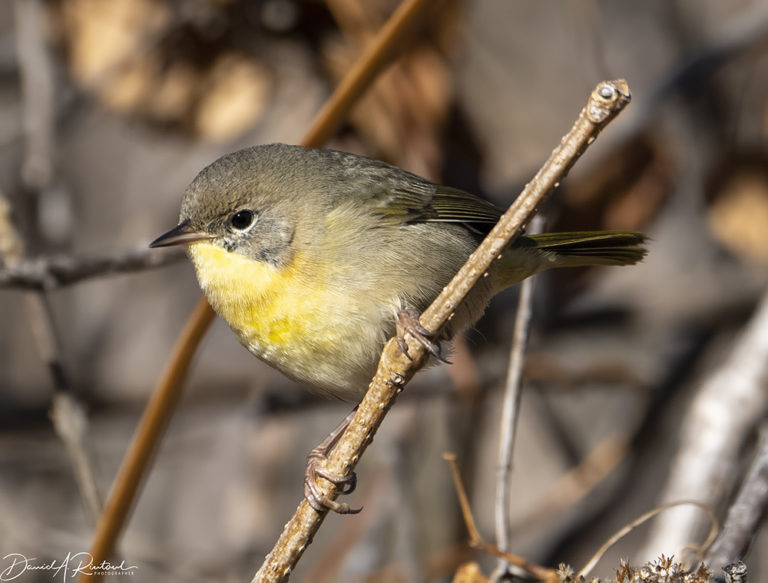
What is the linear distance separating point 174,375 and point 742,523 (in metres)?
1.47

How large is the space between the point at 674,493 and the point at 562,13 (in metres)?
2.50

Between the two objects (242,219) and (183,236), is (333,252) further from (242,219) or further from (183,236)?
(183,236)

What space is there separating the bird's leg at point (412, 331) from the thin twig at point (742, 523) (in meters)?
→ 0.82

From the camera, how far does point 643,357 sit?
13.5ft

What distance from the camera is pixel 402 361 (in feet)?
6.02

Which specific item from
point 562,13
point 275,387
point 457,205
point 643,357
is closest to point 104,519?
point 457,205

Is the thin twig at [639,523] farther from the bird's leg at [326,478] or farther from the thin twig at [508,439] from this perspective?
the bird's leg at [326,478]

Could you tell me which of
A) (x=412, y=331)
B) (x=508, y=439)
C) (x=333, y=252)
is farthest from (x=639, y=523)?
(x=333, y=252)

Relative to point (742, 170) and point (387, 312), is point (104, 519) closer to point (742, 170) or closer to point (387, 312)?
point (387, 312)

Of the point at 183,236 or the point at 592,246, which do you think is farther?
the point at 592,246

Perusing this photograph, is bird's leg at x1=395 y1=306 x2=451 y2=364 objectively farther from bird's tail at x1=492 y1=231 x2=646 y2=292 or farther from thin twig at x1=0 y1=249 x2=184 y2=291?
thin twig at x1=0 y1=249 x2=184 y2=291

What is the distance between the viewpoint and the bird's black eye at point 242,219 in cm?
249

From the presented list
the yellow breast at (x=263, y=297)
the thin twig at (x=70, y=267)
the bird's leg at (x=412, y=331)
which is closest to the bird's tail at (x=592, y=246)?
the bird's leg at (x=412, y=331)

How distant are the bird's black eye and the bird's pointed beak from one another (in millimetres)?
84
